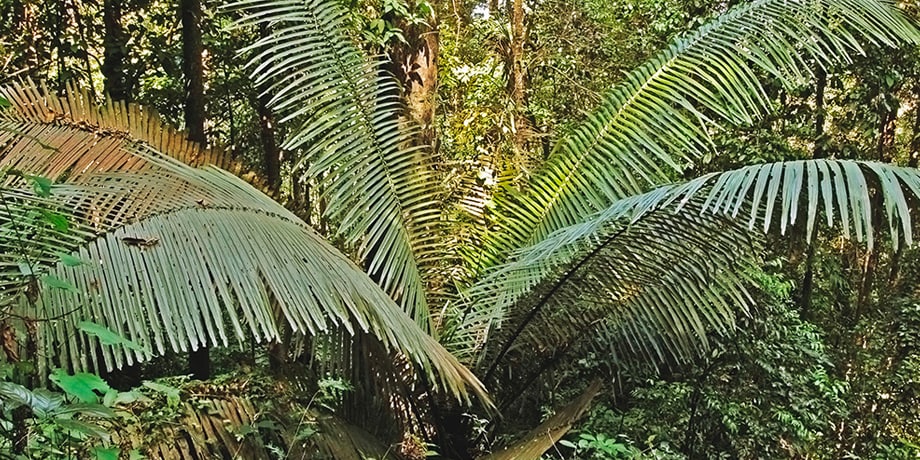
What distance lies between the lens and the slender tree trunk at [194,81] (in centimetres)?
350

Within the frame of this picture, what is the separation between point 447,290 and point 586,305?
735 millimetres

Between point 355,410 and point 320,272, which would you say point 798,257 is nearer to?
point 355,410

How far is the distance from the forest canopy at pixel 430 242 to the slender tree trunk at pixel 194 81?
2cm

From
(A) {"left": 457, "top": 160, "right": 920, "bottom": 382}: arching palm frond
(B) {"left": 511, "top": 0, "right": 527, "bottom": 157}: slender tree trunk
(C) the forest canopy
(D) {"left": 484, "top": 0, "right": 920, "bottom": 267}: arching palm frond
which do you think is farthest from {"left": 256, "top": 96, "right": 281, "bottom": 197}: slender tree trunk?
(A) {"left": 457, "top": 160, "right": 920, "bottom": 382}: arching palm frond

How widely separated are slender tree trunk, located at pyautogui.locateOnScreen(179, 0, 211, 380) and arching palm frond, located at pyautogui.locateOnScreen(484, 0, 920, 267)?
1596 millimetres

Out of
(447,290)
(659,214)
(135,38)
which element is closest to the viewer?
(659,214)

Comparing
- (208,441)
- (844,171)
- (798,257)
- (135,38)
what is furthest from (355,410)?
(798,257)

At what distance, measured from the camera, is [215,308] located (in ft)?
4.80

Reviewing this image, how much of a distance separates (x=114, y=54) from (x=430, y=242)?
1.99 meters

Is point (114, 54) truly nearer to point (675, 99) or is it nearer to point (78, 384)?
point (675, 99)

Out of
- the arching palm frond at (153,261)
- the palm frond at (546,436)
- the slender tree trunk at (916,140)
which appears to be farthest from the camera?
the slender tree trunk at (916,140)

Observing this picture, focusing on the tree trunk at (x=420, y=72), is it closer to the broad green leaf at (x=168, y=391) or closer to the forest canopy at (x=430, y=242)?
the forest canopy at (x=430, y=242)

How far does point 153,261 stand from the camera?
151cm

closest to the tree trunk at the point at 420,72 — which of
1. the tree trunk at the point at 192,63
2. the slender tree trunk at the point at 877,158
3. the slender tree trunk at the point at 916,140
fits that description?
the tree trunk at the point at 192,63
